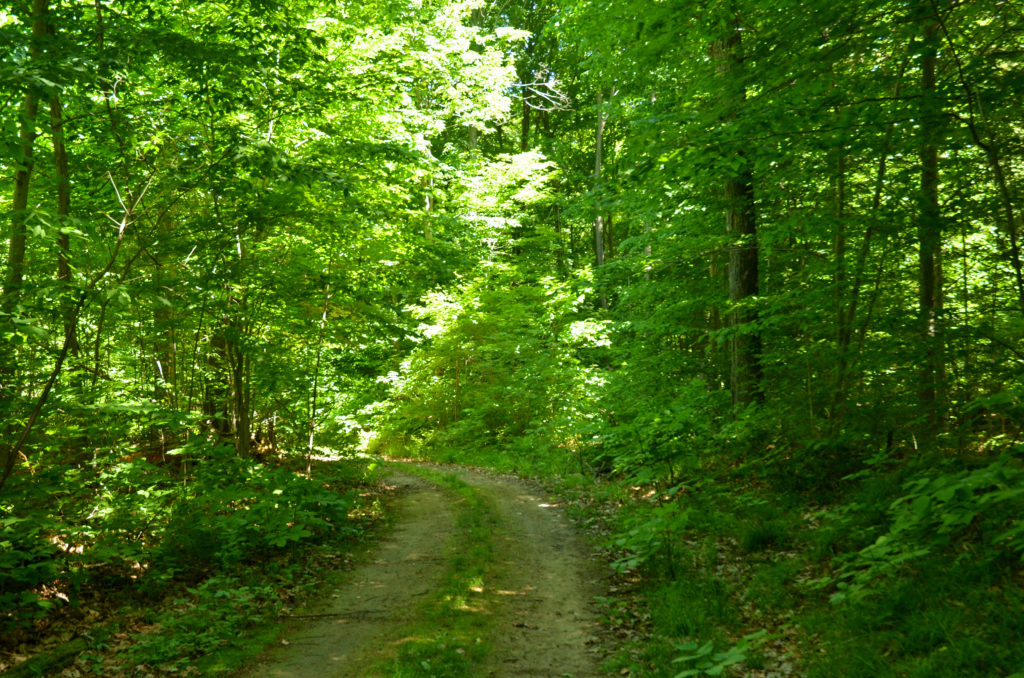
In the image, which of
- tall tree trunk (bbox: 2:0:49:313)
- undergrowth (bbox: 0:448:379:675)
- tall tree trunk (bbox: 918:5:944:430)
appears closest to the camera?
tall tree trunk (bbox: 918:5:944:430)

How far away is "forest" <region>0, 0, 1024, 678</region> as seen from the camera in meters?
4.91

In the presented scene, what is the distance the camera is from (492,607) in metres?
6.38

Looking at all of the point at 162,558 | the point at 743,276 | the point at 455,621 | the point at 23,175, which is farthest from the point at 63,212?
the point at 743,276

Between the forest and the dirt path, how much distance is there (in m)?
0.41

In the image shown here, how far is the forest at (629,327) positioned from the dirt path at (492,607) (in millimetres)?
411

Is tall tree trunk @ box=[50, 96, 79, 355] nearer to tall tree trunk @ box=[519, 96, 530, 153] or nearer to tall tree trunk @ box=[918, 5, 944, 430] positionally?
tall tree trunk @ box=[918, 5, 944, 430]

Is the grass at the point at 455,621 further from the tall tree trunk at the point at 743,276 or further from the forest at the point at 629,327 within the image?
the tall tree trunk at the point at 743,276

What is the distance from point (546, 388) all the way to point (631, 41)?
433 inches

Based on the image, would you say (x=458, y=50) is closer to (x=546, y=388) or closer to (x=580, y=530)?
(x=546, y=388)

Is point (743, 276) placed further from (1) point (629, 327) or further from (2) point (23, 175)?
(2) point (23, 175)

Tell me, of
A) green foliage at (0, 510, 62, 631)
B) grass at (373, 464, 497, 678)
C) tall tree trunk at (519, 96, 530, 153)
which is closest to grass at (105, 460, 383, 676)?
green foliage at (0, 510, 62, 631)

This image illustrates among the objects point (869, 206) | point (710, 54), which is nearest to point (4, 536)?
point (869, 206)

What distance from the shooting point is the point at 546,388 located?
689 inches

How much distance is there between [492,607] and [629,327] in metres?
6.55
